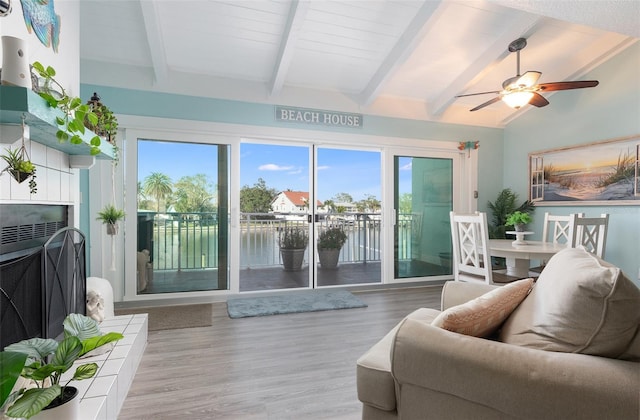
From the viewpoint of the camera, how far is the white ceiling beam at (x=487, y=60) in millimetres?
2912

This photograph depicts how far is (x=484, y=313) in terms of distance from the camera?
1.16 meters

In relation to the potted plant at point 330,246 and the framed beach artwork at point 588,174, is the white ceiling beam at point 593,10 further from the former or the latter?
the potted plant at point 330,246

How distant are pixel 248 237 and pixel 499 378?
4.81 meters

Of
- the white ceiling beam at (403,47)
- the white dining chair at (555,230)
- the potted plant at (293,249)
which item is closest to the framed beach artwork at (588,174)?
the white dining chair at (555,230)

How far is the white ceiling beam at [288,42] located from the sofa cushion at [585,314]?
2.66m

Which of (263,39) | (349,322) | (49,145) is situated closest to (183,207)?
(49,145)

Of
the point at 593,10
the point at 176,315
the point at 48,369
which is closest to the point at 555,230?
the point at 593,10

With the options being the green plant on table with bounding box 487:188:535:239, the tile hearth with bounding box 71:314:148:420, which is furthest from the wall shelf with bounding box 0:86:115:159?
the green plant on table with bounding box 487:188:535:239

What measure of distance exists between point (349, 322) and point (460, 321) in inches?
75.4

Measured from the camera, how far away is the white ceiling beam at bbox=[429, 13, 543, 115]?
291cm

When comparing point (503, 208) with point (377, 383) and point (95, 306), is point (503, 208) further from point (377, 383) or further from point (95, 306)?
point (95, 306)

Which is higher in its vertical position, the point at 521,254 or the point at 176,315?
the point at 521,254

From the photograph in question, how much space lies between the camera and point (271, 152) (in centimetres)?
546

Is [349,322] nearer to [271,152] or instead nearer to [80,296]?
[80,296]
